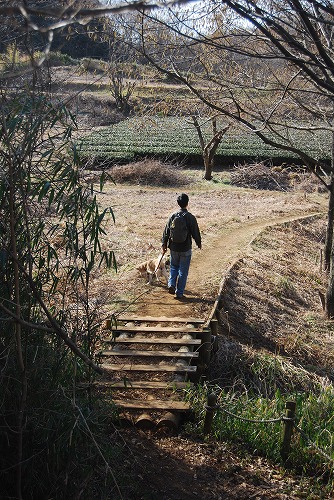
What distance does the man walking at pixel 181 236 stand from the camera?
10078 mm

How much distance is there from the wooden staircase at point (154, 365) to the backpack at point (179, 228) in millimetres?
1322

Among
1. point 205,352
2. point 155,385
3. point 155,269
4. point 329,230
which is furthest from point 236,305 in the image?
point 329,230

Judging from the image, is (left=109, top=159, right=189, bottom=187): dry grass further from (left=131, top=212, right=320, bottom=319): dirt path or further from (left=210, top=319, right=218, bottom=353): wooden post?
(left=210, top=319, right=218, bottom=353): wooden post

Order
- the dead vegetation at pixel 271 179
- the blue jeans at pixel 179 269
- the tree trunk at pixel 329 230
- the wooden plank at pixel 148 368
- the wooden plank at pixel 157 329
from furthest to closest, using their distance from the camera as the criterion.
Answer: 1. the dead vegetation at pixel 271 179
2. the tree trunk at pixel 329 230
3. the blue jeans at pixel 179 269
4. the wooden plank at pixel 157 329
5. the wooden plank at pixel 148 368

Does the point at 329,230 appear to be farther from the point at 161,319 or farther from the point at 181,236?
the point at 161,319

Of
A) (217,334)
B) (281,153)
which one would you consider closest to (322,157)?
(281,153)

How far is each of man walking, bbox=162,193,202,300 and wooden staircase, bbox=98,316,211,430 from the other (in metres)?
1.15

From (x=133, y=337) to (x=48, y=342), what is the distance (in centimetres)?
332

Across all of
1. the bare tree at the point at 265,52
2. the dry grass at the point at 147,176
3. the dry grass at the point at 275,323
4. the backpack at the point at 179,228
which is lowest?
the dry grass at the point at 275,323

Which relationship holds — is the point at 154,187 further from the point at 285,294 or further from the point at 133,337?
the point at 133,337

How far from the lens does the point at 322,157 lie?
29688 mm

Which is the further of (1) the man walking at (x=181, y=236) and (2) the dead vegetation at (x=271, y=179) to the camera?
(2) the dead vegetation at (x=271, y=179)

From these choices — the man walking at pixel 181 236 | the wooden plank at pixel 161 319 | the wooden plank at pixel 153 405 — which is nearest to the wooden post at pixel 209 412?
the wooden plank at pixel 153 405

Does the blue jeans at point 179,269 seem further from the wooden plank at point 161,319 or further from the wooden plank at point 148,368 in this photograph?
the wooden plank at point 148,368
